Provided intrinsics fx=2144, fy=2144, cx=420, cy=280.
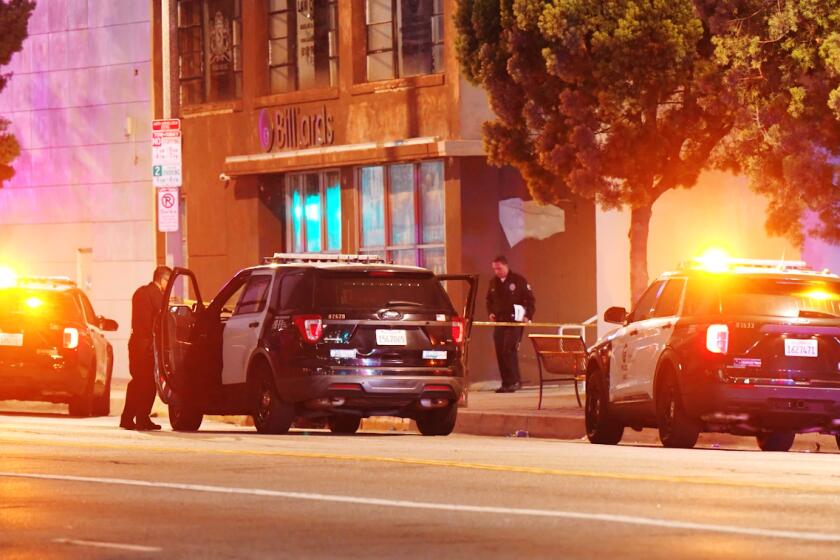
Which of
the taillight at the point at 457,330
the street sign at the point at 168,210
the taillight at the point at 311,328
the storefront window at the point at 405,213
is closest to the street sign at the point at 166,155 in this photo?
the street sign at the point at 168,210

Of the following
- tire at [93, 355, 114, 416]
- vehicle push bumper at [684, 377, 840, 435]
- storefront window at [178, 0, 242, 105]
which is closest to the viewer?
vehicle push bumper at [684, 377, 840, 435]

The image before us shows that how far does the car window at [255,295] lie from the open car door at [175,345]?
19.9 inches

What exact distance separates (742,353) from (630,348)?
6.41 feet

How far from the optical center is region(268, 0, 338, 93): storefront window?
35.8 m

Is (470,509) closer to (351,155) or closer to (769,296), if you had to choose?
(769,296)

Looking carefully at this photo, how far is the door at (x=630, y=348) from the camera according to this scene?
1964 cm

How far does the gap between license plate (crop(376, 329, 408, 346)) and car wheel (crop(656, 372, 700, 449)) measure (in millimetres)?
2687

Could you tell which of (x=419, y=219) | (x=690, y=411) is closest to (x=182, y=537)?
(x=690, y=411)

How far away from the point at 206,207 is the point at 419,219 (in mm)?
5946

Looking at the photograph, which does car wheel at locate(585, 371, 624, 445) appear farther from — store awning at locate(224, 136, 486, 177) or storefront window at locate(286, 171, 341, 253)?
storefront window at locate(286, 171, 341, 253)

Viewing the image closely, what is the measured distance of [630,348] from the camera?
65.4ft

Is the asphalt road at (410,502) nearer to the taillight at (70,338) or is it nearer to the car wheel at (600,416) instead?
the car wheel at (600,416)

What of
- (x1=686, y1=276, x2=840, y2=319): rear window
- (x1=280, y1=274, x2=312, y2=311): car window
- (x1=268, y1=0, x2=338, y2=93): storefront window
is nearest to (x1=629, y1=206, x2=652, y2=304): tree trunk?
(x1=280, y1=274, x2=312, y2=311): car window

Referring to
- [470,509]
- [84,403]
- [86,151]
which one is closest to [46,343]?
[84,403]
